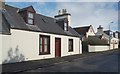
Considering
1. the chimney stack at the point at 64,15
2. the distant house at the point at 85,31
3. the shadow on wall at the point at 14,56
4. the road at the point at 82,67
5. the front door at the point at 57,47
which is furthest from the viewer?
the distant house at the point at 85,31

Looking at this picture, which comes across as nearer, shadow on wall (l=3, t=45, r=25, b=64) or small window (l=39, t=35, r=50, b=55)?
shadow on wall (l=3, t=45, r=25, b=64)

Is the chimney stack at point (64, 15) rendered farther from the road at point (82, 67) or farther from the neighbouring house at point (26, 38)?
the road at point (82, 67)

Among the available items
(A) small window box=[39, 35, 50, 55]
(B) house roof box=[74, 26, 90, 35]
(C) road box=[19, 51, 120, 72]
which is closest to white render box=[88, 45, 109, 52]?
(B) house roof box=[74, 26, 90, 35]

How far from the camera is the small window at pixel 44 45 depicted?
2152 centimetres

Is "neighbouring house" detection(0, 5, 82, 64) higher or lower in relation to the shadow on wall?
higher

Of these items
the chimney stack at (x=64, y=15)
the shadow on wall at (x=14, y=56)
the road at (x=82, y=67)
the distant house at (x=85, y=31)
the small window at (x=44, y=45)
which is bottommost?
the road at (x=82, y=67)

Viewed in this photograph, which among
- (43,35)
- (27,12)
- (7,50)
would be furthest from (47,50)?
(7,50)

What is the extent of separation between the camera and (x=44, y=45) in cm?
2200

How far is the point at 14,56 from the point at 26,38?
7.83 ft

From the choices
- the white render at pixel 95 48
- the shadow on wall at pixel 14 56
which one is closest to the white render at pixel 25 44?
the shadow on wall at pixel 14 56

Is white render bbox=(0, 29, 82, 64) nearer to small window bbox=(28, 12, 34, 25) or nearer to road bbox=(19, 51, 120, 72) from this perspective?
small window bbox=(28, 12, 34, 25)

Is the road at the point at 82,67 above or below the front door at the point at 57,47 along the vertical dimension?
below

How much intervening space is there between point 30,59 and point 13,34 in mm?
3575

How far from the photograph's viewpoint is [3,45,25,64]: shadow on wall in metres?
16.9
